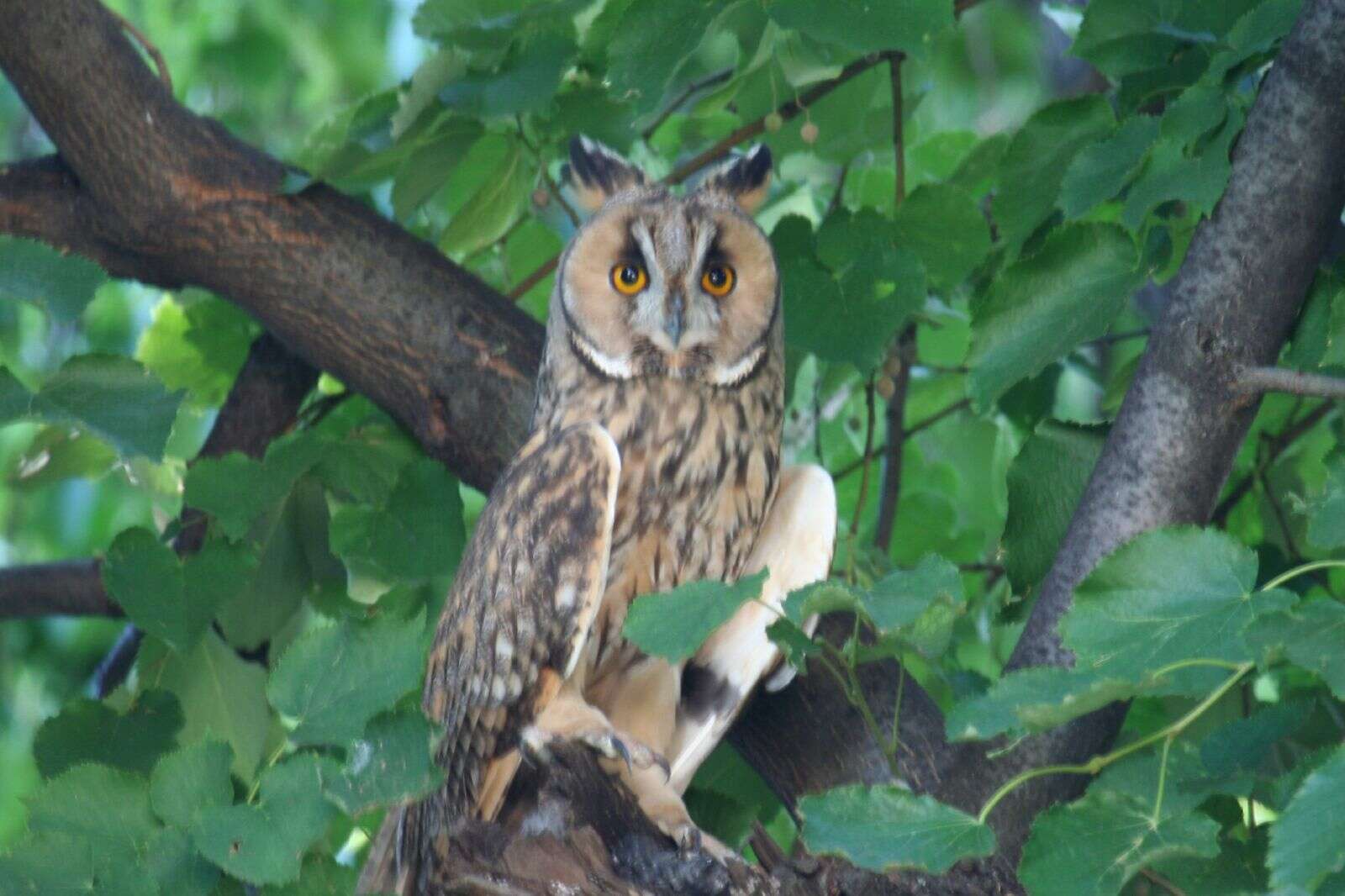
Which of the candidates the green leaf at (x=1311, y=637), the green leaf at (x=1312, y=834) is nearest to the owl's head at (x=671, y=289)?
the green leaf at (x=1311, y=637)

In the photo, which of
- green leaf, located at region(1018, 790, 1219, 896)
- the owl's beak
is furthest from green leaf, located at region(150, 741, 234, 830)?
the owl's beak

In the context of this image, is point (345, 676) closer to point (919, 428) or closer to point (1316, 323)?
point (1316, 323)

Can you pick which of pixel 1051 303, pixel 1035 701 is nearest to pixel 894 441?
pixel 1051 303

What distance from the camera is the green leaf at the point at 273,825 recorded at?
4.15ft

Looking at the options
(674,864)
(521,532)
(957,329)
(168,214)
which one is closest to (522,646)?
(521,532)

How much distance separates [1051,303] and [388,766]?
92 cm

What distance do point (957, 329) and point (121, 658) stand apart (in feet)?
4.94

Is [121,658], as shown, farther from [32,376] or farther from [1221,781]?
[1221,781]

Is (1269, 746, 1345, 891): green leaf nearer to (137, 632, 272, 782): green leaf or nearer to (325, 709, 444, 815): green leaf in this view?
(325, 709, 444, 815): green leaf

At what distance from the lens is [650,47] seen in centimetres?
172

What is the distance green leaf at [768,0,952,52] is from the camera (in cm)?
164

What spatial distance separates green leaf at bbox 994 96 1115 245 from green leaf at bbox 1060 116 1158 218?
7.1 inches

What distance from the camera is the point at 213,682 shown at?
207 centimetres

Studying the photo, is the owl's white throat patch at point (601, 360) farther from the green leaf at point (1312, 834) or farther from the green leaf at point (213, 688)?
the green leaf at point (1312, 834)
